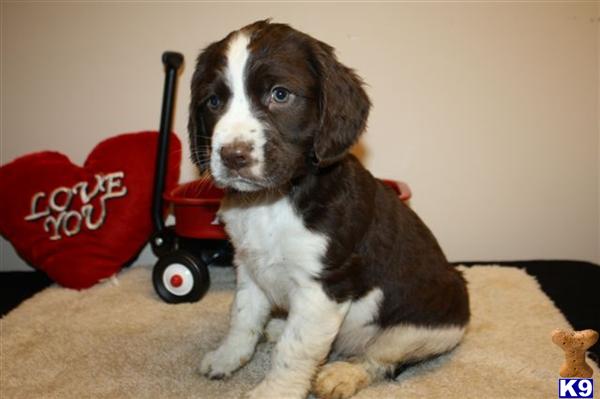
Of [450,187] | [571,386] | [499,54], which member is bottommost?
[571,386]

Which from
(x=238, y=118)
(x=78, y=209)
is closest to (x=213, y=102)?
(x=238, y=118)

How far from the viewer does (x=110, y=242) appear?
10.6 feet

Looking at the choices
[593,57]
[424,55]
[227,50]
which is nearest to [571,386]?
[227,50]

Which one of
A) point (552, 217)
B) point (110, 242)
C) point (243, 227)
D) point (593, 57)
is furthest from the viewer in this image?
point (552, 217)

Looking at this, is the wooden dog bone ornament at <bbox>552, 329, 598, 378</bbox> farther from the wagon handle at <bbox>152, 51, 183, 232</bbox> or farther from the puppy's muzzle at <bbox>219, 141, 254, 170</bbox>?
the wagon handle at <bbox>152, 51, 183, 232</bbox>

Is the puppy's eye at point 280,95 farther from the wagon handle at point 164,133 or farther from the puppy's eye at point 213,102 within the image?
the wagon handle at point 164,133

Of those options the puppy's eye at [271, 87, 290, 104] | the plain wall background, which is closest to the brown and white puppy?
the puppy's eye at [271, 87, 290, 104]

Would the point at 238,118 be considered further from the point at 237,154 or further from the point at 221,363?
the point at 221,363

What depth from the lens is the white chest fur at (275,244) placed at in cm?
191

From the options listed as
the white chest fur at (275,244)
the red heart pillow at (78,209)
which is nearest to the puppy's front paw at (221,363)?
the white chest fur at (275,244)

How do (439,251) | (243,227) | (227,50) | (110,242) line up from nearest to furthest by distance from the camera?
(227,50) < (243,227) < (439,251) < (110,242)

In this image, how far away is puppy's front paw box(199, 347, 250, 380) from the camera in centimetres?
224

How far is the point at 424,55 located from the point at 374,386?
2211 mm

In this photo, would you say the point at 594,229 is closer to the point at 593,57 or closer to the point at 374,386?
the point at 593,57
